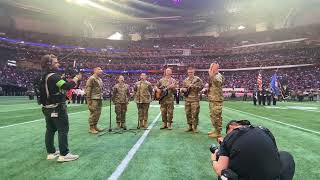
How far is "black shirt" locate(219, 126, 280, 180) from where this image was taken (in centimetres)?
353

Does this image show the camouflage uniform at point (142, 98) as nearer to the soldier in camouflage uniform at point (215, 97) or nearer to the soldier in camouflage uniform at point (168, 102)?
the soldier in camouflage uniform at point (168, 102)

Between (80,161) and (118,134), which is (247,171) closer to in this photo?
(80,161)

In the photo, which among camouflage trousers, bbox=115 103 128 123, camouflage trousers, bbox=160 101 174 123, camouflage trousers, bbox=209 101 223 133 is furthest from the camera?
camouflage trousers, bbox=115 103 128 123

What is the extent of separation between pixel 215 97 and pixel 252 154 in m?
6.72

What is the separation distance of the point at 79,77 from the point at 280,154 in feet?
15.4

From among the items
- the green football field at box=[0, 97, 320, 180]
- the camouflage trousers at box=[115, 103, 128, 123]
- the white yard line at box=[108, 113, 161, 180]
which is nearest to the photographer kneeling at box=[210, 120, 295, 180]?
the green football field at box=[0, 97, 320, 180]

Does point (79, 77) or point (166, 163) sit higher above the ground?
point (79, 77)

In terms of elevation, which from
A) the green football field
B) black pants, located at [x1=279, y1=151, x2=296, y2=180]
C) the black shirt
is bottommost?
the green football field

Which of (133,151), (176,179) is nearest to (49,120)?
(133,151)

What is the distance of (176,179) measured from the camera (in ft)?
17.7

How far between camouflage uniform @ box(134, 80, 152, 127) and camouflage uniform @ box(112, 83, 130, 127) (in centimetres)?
47

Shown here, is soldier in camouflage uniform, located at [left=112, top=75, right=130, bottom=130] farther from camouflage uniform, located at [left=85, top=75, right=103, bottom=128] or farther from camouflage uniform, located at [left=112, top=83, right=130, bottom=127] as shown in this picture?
camouflage uniform, located at [left=85, top=75, right=103, bottom=128]

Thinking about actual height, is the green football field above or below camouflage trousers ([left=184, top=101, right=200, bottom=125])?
below

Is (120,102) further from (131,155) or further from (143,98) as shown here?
(131,155)
